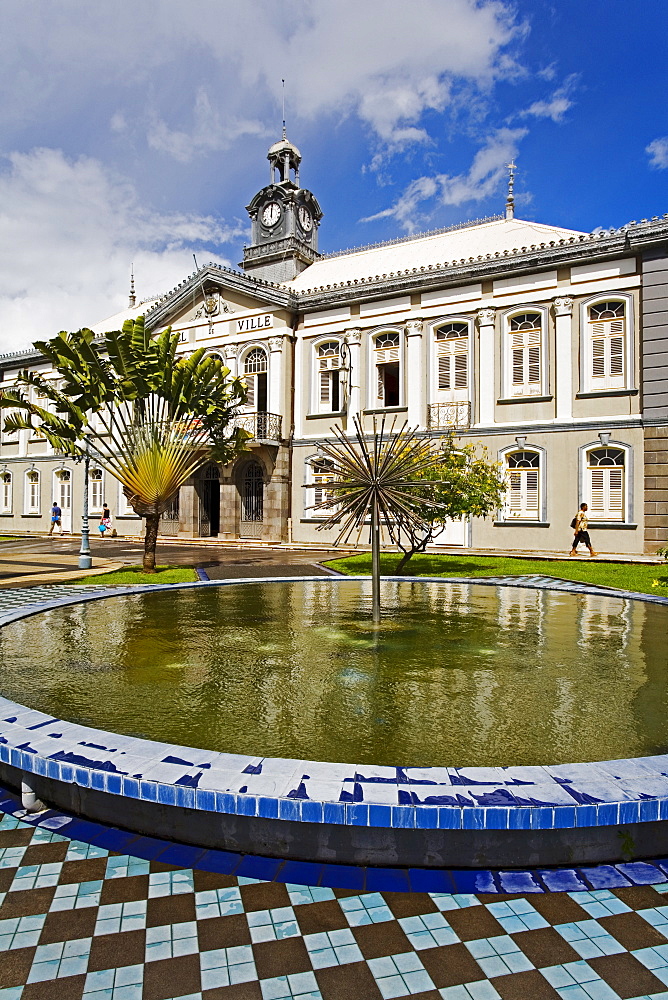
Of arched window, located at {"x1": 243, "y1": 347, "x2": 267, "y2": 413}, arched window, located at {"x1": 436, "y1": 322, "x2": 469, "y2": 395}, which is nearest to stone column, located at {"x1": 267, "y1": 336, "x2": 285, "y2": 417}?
arched window, located at {"x1": 243, "y1": 347, "x2": 267, "y2": 413}

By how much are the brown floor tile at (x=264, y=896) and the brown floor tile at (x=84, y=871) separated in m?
0.65

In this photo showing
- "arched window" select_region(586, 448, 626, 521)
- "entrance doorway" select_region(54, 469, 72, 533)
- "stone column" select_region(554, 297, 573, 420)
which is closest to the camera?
"arched window" select_region(586, 448, 626, 521)

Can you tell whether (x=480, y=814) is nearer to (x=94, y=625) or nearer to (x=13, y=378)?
(x=94, y=625)

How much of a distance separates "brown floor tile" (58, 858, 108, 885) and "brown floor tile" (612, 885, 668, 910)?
239 centimetres

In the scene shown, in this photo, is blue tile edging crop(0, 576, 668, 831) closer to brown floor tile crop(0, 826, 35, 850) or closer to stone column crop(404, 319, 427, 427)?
brown floor tile crop(0, 826, 35, 850)

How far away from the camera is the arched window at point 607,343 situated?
71.3ft

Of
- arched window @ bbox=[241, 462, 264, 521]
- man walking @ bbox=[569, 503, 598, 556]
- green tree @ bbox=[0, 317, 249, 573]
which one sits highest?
green tree @ bbox=[0, 317, 249, 573]

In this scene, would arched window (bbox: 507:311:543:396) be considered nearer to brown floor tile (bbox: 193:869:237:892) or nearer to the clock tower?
the clock tower

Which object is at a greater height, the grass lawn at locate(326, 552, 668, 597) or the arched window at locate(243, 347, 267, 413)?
the arched window at locate(243, 347, 267, 413)

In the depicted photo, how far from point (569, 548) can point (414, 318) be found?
10302mm

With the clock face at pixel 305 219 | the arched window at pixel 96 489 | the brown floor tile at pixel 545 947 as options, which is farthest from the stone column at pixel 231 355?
the brown floor tile at pixel 545 947

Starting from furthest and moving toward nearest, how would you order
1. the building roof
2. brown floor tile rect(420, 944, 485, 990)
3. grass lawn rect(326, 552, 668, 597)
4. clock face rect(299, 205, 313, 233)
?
clock face rect(299, 205, 313, 233) < the building roof < grass lawn rect(326, 552, 668, 597) < brown floor tile rect(420, 944, 485, 990)

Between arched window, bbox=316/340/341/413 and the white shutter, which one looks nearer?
the white shutter

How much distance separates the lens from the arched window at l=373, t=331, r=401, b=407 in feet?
85.2
